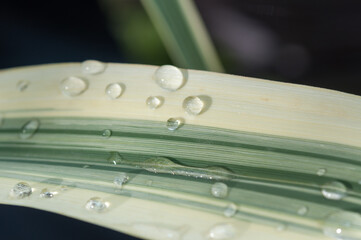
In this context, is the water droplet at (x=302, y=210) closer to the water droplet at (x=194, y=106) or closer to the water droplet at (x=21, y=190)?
the water droplet at (x=194, y=106)

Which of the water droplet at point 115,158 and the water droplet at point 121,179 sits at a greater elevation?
the water droplet at point 115,158

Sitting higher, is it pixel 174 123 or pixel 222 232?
pixel 174 123

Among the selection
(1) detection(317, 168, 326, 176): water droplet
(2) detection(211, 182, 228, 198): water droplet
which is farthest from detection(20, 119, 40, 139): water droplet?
(1) detection(317, 168, 326, 176): water droplet

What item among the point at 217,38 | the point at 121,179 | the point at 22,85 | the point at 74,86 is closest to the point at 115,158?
the point at 121,179

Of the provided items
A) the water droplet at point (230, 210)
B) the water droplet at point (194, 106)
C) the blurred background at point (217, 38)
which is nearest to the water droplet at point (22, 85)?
the water droplet at point (194, 106)

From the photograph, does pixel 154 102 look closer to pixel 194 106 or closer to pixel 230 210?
pixel 194 106

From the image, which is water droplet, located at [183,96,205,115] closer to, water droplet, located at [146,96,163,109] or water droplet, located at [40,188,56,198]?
water droplet, located at [146,96,163,109]
